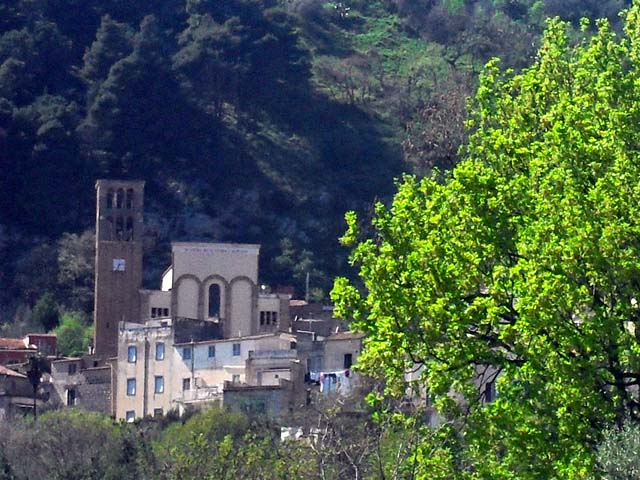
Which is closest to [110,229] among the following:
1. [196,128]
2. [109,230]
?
[109,230]

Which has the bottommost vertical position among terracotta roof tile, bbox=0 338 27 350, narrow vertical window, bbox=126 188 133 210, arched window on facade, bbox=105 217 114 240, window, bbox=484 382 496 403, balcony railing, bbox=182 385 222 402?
window, bbox=484 382 496 403

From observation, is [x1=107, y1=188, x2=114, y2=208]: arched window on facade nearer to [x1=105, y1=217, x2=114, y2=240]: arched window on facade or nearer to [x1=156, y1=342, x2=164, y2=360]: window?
[x1=105, y1=217, x2=114, y2=240]: arched window on facade

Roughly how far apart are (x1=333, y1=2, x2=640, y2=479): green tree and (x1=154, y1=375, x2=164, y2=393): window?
46.3 metres

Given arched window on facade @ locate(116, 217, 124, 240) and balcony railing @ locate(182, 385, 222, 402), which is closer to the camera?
balcony railing @ locate(182, 385, 222, 402)

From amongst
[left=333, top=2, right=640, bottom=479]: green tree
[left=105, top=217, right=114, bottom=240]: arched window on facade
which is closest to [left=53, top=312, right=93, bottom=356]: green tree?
[left=105, top=217, right=114, bottom=240]: arched window on facade

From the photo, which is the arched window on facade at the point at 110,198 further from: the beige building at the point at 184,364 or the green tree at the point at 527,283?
the green tree at the point at 527,283

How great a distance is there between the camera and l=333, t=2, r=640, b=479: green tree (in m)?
20.4

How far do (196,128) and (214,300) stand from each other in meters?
25.5

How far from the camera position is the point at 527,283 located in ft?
66.9

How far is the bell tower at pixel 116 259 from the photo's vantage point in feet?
256

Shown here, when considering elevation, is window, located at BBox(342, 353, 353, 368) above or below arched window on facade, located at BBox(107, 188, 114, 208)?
below

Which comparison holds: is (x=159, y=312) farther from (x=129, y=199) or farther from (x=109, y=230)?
(x=129, y=199)

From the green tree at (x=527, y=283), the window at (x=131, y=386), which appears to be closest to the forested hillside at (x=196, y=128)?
the window at (x=131, y=386)

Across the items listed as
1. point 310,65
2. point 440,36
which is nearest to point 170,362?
point 310,65
